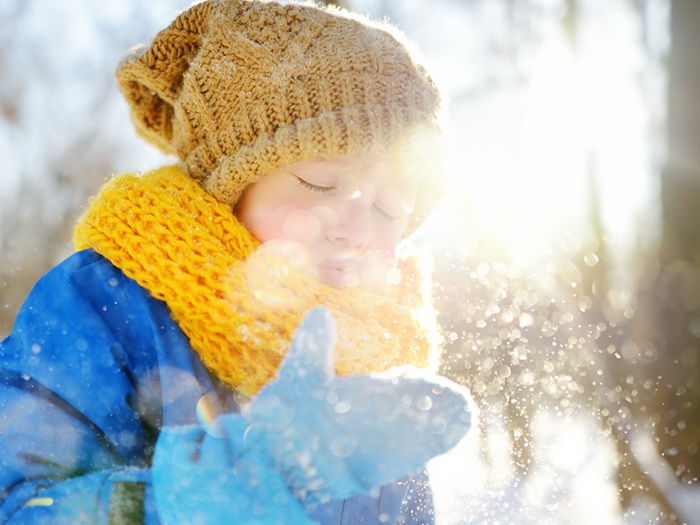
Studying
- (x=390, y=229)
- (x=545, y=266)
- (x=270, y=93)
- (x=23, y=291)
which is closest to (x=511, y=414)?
(x=545, y=266)

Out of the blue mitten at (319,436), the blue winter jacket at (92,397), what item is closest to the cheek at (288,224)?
the blue winter jacket at (92,397)

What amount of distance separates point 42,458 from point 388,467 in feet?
1.92

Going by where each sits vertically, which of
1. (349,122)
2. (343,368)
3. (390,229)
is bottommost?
(343,368)

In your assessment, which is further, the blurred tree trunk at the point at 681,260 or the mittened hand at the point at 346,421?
the blurred tree trunk at the point at 681,260

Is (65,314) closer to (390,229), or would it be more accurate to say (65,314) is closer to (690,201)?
(390,229)

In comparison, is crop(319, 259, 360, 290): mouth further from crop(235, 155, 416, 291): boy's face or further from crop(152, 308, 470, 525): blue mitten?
crop(152, 308, 470, 525): blue mitten

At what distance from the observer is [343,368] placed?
108 centimetres

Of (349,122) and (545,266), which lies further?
(545,266)

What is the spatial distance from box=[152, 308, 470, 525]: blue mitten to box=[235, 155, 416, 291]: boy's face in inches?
16.7

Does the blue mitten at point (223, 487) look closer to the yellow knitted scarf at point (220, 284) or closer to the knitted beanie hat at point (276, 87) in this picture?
the yellow knitted scarf at point (220, 284)

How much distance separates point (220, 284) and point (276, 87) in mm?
461

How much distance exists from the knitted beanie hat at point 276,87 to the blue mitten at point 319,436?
1.79 ft

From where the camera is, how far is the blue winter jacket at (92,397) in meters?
0.88

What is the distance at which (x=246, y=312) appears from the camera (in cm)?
107
